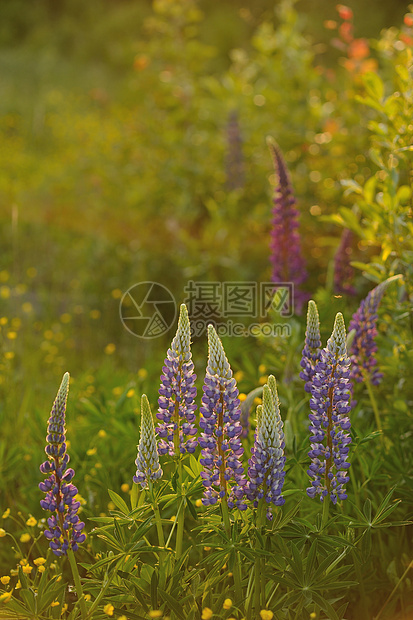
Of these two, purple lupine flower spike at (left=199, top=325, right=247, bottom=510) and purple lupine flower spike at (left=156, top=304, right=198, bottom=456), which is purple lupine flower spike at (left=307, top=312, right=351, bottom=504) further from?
purple lupine flower spike at (left=156, top=304, right=198, bottom=456)

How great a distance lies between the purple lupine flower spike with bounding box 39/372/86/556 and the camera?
1.74 metres

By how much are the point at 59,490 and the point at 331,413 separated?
81cm

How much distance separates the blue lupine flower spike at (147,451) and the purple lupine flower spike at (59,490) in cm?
20

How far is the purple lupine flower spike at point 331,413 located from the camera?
1757 millimetres

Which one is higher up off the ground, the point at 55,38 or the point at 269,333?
the point at 55,38

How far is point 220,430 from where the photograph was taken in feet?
5.72

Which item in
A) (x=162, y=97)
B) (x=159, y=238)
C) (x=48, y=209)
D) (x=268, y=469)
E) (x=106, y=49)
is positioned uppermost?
(x=106, y=49)

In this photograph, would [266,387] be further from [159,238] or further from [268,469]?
[159,238]

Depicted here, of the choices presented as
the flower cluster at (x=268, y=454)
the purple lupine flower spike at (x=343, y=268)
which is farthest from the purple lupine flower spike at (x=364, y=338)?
the purple lupine flower spike at (x=343, y=268)

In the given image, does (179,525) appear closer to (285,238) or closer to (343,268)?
(285,238)

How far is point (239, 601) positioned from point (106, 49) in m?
16.6

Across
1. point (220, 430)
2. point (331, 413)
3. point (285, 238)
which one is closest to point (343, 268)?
point (285, 238)

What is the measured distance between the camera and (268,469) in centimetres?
172

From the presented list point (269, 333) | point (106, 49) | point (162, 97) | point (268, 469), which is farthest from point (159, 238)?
point (106, 49)
